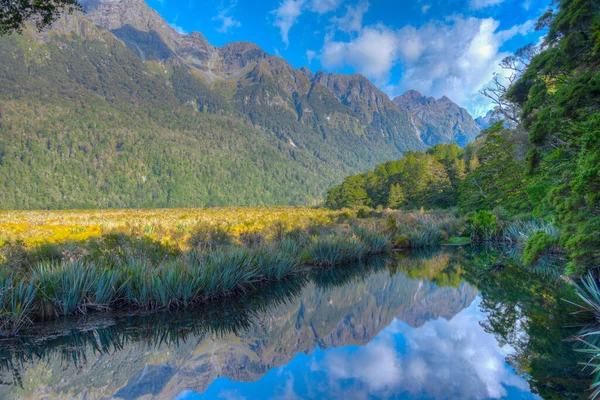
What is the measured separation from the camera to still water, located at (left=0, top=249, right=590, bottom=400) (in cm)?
367

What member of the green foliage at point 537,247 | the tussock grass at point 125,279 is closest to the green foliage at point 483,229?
the green foliage at point 537,247

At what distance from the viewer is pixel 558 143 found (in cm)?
930

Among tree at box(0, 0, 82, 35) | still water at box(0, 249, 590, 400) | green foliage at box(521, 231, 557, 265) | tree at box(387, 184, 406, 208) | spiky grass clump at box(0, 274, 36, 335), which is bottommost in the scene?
still water at box(0, 249, 590, 400)

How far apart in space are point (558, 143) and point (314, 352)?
9.31 metres

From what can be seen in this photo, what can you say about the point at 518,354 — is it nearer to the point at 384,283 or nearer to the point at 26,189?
the point at 384,283

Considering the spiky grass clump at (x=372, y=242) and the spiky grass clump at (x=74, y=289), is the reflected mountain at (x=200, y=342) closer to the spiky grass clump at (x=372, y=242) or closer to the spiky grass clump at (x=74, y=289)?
the spiky grass clump at (x=74, y=289)

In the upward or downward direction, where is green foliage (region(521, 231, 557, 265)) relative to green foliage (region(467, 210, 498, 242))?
upward

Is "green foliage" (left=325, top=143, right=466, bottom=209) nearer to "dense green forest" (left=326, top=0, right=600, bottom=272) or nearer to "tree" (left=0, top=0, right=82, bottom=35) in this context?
"dense green forest" (left=326, top=0, right=600, bottom=272)

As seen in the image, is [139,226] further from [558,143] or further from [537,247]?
[558,143]

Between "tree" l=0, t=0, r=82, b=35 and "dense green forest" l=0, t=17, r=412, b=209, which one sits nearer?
"tree" l=0, t=0, r=82, b=35

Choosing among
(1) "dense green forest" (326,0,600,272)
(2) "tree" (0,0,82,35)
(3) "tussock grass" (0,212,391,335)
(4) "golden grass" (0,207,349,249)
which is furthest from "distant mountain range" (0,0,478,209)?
(3) "tussock grass" (0,212,391,335)

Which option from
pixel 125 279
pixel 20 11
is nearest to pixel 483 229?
pixel 125 279

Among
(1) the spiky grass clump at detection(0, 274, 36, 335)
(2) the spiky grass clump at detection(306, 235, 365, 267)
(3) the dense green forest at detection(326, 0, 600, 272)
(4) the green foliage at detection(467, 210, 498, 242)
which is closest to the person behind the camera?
(1) the spiky grass clump at detection(0, 274, 36, 335)

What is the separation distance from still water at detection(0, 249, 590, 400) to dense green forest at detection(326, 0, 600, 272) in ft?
5.63
